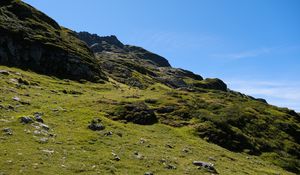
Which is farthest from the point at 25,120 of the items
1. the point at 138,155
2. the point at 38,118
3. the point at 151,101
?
the point at 151,101

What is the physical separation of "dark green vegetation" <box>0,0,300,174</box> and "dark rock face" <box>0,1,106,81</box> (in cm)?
34

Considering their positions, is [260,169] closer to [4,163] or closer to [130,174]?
[130,174]

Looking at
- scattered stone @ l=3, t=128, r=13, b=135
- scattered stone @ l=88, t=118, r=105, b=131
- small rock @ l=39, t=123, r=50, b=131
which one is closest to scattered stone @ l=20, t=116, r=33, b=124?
small rock @ l=39, t=123, r=50, b=131

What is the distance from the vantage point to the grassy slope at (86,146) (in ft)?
112

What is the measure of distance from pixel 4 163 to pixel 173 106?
55713 millimetres

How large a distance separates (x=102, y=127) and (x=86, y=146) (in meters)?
10.6

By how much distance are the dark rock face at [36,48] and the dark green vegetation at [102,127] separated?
1.10 feet

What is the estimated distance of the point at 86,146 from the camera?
42.0 meters

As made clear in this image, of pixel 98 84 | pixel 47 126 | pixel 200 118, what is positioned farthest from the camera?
pixel 98 84

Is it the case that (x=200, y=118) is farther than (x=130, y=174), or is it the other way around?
(x=200, y=118)

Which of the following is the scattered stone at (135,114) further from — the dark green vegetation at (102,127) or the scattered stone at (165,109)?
the scattered stone at (165,109)

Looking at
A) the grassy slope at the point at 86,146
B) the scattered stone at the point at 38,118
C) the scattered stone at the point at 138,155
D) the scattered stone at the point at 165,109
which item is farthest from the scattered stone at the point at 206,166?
the scattered stone at the point at 165,109

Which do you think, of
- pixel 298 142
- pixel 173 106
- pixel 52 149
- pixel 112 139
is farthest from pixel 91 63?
pixel 52 149

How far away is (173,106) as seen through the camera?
84500 millimetres
